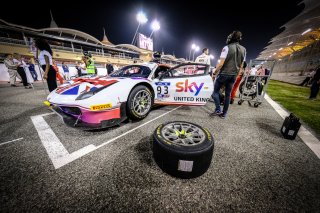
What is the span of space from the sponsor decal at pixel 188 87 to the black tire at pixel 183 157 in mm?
1949

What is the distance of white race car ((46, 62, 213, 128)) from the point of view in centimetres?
215

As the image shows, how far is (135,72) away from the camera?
372cm

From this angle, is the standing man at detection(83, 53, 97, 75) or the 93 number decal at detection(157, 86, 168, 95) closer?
the 93 number decal at detection(157, 86, 168, 95)

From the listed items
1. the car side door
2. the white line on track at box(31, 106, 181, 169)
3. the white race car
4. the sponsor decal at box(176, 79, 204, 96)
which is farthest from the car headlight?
the sponsor decal at box(176, 79, 204, 96)

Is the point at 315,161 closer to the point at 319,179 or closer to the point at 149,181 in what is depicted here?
the point at 319,179

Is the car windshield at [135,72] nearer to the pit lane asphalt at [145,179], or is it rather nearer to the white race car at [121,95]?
the white race car at [121,95]

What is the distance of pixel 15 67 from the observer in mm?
7129

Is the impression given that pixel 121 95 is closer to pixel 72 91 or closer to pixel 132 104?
pixel 132 104

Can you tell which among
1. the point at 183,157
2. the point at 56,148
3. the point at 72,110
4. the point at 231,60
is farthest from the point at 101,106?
the point at 231,60

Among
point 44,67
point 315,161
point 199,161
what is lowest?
point 315,161

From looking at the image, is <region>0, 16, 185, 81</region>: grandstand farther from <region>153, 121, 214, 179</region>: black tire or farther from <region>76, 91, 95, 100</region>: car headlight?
<region>153, 121, 214, 179</region>: black tire

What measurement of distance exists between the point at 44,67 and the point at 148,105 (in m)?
3.42

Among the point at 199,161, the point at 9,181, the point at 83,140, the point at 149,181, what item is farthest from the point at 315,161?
the point at 9,181

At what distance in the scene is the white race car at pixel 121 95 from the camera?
84.5 inches
